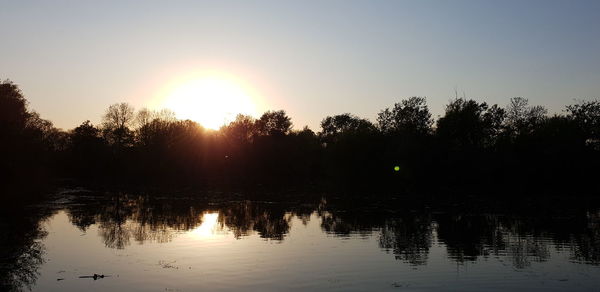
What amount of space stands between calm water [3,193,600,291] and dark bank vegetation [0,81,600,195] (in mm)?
33432

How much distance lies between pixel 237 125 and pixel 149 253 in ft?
394

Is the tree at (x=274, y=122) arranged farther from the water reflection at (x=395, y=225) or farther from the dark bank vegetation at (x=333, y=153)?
the water reflection at (x=395, y=225)

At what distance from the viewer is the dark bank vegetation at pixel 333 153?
83256 mm

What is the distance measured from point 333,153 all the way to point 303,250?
84.6m

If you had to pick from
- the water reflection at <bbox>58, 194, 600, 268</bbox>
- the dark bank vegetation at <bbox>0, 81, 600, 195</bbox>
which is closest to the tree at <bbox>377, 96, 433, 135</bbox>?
the dark bank vegetation at <bbox>0, 81, 600, 195</bbox>

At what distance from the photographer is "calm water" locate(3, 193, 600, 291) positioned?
64.1ft

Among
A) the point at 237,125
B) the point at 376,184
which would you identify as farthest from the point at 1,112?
the point at 237,125

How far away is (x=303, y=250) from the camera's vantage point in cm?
2719

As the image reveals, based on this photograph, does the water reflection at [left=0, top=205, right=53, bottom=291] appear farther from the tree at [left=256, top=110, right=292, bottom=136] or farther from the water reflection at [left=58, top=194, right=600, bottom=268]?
the tree at [left=256, top=110, right=292, bottom=136]

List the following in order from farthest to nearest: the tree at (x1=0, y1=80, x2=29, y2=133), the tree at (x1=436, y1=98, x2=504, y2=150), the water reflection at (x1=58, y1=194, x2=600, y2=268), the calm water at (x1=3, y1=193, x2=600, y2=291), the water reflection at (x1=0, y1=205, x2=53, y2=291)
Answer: the tree at (x1=436, y1=98, x2=504, y2=150) → the tree at (x1=0, y1=80, x2=29, y2=133) → the water reflection at (x1=58, y1=194, x2=600, y2=268) → the calm water at (x1=3, y1=193, x2=600, y2=291) → the water reflection at (x1=0, y1=205, x2=53, y2=291)

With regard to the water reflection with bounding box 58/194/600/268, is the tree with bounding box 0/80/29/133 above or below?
above

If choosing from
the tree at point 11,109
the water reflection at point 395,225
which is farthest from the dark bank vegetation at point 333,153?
the water reflection at point 395,225

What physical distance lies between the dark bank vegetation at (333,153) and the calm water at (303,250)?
3343cm

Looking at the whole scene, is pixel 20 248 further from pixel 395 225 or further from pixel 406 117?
pixel 406 117
